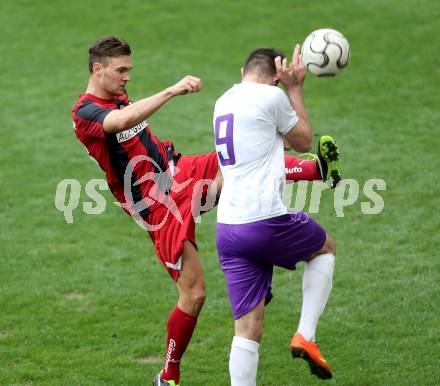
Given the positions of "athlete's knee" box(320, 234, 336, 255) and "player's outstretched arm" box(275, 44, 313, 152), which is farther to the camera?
"athlete's knee" box(320, 234, 336, 255)

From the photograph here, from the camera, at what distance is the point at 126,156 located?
7.05 metres

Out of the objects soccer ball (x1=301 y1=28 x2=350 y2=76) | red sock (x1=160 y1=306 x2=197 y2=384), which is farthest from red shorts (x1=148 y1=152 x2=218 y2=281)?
Answer: soccer ball (x1=301 y1=28 x2=350 y2=76)

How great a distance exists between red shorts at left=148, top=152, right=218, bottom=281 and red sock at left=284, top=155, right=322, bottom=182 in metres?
0.60

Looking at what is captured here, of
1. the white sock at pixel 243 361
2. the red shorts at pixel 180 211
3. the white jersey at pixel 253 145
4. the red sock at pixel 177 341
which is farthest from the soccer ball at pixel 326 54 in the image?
the white sock at pixel 243 361

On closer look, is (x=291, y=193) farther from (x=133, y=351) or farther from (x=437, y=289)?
(x=133, y=351)

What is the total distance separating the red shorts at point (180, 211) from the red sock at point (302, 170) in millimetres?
597

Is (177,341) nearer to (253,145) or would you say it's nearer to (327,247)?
(327,247)

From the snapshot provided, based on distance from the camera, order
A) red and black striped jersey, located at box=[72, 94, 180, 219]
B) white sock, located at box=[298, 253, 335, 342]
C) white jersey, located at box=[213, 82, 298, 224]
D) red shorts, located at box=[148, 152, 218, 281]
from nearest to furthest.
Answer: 1. white jersey, located at box=[213, 82, 298, 224]
2. white sock, located at box=[298, 253, 335, 342]
3. red and black striped jersey, located at box=[72, 94, 180, 219]
4. red shorts, located at box=[148, 152, 218, 281]

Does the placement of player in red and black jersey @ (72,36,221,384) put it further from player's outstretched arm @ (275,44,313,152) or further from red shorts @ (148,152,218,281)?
player's outstretched arm @ (275,44,313,152)

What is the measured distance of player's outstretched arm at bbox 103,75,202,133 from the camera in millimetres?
6242

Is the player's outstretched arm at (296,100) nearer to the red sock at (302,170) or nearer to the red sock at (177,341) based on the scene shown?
the red sock at (302,170)

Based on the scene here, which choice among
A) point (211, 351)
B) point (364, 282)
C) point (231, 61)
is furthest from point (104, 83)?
point (231, 61)

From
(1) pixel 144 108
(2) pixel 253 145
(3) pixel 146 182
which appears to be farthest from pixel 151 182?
(2) pixel 253 145

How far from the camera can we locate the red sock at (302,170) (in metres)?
7.31
